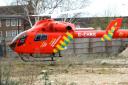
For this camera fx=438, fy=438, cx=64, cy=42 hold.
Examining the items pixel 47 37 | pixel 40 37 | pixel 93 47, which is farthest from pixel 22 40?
pixel 93 47

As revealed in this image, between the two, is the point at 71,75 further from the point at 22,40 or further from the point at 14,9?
the point at 14,9

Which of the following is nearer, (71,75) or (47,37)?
(71,75)

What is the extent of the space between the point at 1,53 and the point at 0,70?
24.7 m

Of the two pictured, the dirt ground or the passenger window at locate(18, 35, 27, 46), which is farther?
the passenger window at locate(18, 35, 27, 46)

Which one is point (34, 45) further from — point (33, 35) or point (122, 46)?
point (122, 46)

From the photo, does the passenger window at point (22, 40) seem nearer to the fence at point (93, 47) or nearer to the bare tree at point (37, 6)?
the fence at point (93, 47)

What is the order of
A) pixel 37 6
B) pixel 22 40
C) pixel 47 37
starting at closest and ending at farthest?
1. pixel 47 37
2. pixel 22 40
3. pixel 37 6

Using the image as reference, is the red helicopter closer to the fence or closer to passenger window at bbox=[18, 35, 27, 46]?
passenger window at bbox=[18, 35, 27, 46]

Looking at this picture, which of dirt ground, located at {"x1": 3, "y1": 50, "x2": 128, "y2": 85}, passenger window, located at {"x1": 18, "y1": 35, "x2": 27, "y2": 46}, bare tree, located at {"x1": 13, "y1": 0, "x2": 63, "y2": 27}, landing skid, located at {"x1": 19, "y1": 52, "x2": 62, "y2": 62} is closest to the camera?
dirt ground, located at {"x1": 3, "y1": 50, "x2": 128, "y2": 85}

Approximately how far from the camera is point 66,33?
2569cm

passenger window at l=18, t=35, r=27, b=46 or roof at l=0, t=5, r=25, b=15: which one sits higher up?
roof at l=0, t=5, r=25, b=15

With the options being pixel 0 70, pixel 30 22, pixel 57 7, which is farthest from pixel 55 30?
pixel 57 7

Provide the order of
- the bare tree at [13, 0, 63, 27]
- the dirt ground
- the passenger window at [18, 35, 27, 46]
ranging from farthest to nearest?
the bare tree at [13, 0, 63, 27] → the passenger window at [18, 35, 27, 46] → the dirt ground

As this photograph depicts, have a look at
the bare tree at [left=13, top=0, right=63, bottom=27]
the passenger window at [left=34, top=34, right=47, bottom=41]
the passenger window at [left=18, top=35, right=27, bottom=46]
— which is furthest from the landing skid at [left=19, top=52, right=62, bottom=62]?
the bare tree at [left=13, top=0, right=63, bottom=27]
